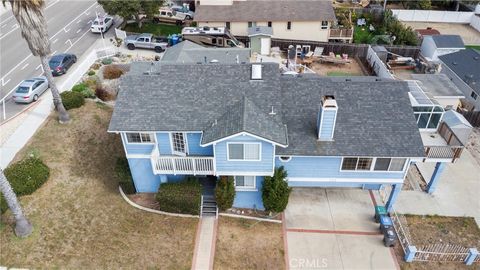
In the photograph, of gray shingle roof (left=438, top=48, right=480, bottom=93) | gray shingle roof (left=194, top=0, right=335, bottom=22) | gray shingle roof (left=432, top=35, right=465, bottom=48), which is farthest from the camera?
gray shingle roof (left=194, top=0, right=335, bottom=22)

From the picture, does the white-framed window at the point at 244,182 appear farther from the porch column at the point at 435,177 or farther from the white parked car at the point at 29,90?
the white parked car at the point at 29,90

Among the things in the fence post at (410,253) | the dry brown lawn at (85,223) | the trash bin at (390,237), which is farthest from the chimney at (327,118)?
the dry brown lawn at (85,223)

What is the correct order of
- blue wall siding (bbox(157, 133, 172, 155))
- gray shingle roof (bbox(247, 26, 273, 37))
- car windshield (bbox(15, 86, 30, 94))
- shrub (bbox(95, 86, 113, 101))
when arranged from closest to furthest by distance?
blue wall siding (bbox(157, 133, 172, 155)), car windshield (bbox(15, 86, 30, 94)), shrub (bbox(95, 86, 113, 101)), gray shingle roof (bbox(247, 26, 273, 37))

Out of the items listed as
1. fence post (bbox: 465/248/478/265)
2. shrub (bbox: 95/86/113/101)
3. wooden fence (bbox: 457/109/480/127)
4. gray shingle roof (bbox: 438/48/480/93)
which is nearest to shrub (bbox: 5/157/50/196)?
shrub (bbox: 95/86/113/101)

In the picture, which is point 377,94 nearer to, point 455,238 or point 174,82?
point 455,238

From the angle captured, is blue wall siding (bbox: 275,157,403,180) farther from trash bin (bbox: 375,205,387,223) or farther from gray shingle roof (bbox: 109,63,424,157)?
trash bin (bbox: 375,205,387,223)

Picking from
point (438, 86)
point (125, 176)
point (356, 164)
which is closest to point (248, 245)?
point (356, 164)

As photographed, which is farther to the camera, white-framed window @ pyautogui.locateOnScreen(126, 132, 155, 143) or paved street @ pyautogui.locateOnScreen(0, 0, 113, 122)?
paved street @ pyautogui.locateOnScreen(0, 0, 113, 122)
